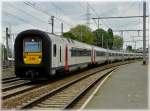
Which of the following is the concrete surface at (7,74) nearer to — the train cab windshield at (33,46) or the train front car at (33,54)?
the train front car at (33,54)

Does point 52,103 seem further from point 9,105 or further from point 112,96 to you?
point 112,96

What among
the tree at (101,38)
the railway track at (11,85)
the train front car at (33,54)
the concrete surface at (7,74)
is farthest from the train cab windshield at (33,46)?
the tree at (101,38)

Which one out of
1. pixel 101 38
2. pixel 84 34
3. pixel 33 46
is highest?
pixel 84 34

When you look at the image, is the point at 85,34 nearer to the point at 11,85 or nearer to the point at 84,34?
the point at 84,34

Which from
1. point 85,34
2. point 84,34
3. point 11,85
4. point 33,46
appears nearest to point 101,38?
point 85,34

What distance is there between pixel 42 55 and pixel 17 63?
1494mm

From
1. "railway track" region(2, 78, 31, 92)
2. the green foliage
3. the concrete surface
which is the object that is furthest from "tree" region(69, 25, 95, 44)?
"railway track" region(2, 78, 31, 92)

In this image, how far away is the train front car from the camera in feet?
71.4

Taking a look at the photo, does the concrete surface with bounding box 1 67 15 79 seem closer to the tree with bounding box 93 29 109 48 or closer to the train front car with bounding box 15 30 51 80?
the train front car with bounding box 15 30 51 80

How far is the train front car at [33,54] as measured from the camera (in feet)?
71.4

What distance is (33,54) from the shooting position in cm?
2183

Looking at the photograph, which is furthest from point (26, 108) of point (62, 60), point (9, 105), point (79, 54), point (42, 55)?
point (79, 54)

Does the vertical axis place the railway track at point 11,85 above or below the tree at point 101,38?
below

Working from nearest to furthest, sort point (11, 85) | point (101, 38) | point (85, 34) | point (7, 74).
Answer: point (11, 85) < point (7, 74) < point (101, 38) < point (85, 34)
